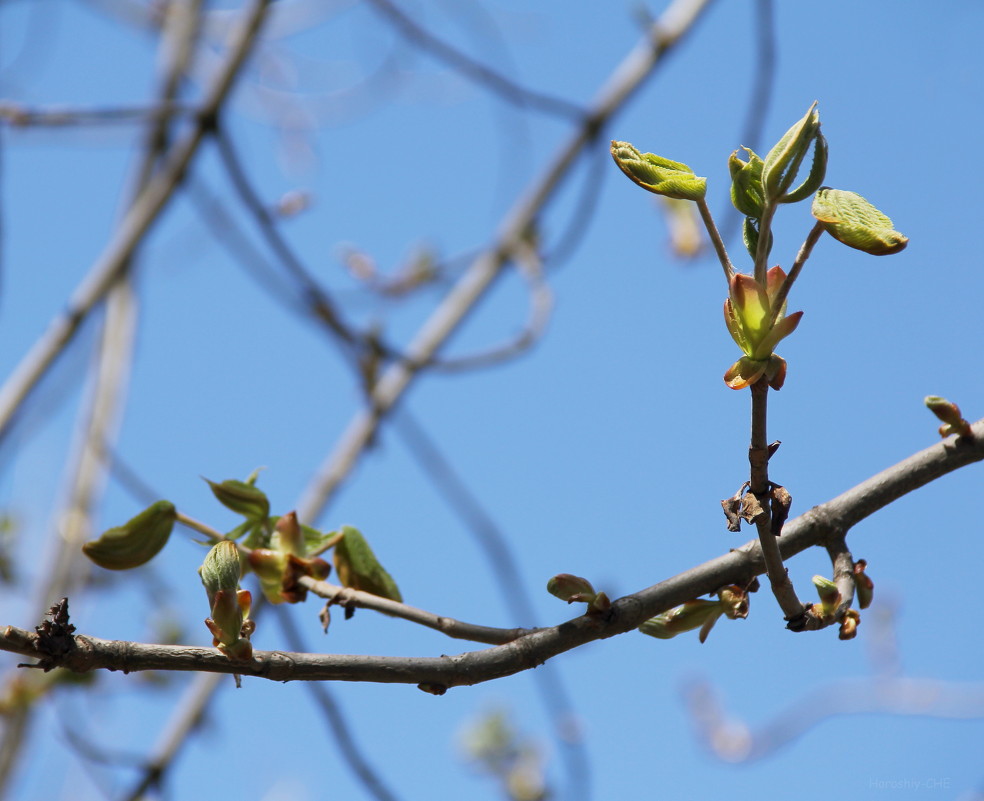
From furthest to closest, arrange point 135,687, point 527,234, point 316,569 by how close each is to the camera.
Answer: point 135,687
point 527,234
point 316,569

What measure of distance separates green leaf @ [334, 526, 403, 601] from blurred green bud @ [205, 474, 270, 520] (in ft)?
0.26

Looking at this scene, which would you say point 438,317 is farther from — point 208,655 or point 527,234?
point 208,655

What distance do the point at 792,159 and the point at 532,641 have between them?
34 cm

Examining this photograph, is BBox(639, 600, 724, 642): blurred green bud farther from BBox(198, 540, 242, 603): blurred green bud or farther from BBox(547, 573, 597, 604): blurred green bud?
BBox(198, 540, 242, 603): blurred green bud

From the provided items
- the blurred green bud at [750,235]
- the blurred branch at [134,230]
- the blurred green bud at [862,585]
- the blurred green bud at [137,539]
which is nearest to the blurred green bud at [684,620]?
the blurred green bud at [862,585]

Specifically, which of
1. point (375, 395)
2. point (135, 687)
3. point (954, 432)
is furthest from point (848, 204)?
point (135, 687)

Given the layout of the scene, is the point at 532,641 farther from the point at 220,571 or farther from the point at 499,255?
the point at 499,255

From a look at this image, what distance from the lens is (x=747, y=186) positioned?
56 cm

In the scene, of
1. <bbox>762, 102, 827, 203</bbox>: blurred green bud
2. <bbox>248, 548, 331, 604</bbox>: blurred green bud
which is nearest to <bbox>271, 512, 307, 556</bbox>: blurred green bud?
<bbox>248, 548, 331, 604</bbox>: blurred green bud

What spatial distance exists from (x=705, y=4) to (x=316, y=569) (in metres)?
1.73

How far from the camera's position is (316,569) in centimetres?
81

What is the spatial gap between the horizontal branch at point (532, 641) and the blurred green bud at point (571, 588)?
0.02m

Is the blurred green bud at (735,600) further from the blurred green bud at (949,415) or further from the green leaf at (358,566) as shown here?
the green leaf at (358,566)

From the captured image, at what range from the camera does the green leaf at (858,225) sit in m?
0.53
